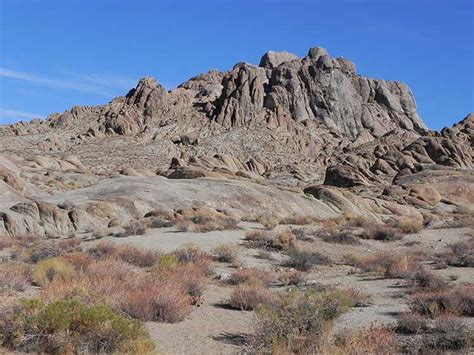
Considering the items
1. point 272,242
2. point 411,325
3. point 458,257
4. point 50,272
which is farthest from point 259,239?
point 411,325

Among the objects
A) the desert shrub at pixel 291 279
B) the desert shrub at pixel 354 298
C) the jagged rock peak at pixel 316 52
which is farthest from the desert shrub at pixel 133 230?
the jagged rock peak at pixel 316 52

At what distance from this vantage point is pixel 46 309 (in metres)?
7.72

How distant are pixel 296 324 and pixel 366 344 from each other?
137cm

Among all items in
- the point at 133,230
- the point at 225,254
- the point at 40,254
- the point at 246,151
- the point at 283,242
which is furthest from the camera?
the point at 246,151

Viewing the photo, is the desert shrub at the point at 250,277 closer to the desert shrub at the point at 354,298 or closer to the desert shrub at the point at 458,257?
the desert shrub at the point at 354,298

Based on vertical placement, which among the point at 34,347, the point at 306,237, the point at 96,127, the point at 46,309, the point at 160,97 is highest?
the point at 160,97

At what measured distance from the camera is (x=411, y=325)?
929 centimetres

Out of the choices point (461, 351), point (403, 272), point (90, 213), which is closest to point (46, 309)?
point (461, 351)

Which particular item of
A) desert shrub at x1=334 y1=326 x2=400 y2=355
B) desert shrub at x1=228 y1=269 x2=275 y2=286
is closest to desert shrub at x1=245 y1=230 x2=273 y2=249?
desert shrub at x1=228 y1=269 x2=275 y2=286

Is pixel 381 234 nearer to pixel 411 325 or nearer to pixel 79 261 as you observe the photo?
pixel 79 261

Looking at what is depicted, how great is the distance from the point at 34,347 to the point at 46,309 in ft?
1.77

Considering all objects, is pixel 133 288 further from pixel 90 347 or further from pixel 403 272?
pixel 403 272

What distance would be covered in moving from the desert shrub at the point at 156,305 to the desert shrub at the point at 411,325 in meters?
3.97

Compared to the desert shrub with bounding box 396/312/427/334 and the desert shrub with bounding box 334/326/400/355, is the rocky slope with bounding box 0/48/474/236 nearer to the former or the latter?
the desert shrub with bounding box 396/312/427/334
